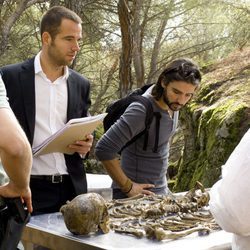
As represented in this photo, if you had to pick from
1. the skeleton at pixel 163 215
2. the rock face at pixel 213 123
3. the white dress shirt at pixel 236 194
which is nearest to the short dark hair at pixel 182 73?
the skeleton at pixel 163 215

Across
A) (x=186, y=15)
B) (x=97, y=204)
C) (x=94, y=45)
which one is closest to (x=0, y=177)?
(x=97, y=204)

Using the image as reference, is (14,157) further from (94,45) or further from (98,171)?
(94,45)

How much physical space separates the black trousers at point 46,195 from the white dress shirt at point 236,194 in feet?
5.26

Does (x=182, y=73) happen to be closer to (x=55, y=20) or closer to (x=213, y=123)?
(x=55, y=20)

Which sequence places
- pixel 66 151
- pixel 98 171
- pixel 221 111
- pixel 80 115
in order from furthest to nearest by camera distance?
pixel 98 171 < pixel 221 111 < pixel 80 115 < pixel 66 151

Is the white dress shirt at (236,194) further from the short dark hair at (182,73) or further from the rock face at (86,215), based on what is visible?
the short dark hair at (182,73)

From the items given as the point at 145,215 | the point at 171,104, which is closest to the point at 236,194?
the point at 145,215

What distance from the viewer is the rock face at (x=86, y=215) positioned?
2650 millimetres

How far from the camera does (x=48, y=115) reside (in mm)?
3549

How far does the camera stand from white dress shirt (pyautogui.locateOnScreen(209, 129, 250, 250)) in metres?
1.96

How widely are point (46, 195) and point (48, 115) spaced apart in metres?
0.49

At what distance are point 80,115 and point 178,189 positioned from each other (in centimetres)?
269

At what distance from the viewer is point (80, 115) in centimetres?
371

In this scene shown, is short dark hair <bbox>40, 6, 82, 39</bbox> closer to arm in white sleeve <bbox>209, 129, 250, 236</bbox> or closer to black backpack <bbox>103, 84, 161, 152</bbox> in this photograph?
black backpack <bbox>103, 84, 161, 152</bbox>
